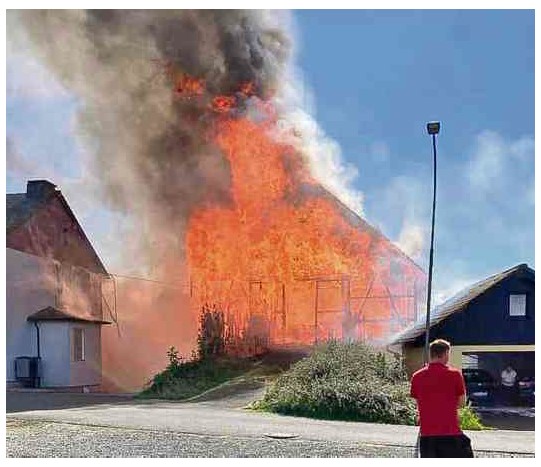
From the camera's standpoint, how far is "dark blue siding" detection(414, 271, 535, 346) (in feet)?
25.7

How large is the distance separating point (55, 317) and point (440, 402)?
3.81 metres

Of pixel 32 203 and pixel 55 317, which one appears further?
pixel 55 317

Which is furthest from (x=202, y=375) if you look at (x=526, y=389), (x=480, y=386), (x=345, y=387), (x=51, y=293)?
(x=526, y=389)

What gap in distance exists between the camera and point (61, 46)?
7.89 meters

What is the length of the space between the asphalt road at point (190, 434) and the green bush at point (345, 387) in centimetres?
15

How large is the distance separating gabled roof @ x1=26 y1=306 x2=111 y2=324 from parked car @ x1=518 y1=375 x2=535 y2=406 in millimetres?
3439

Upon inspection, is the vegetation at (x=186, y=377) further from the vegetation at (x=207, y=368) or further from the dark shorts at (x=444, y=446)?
the dark shorts at (x=444, y=446)

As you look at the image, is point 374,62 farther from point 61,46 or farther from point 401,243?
point 61,46

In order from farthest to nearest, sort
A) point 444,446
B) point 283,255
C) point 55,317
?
point 55,317
point 283,255
point 444,446

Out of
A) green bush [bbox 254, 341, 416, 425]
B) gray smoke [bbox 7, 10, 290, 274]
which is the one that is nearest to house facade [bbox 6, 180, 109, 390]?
gray smoke [bbox 7, 10, 290, 274]

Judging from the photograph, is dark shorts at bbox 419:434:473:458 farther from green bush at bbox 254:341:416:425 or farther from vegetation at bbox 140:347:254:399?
vegetation at bbox 140:347:254:399

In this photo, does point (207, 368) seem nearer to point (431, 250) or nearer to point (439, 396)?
point (431, 250)

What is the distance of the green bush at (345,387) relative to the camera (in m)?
7.98

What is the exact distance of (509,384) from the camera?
7.95 m
